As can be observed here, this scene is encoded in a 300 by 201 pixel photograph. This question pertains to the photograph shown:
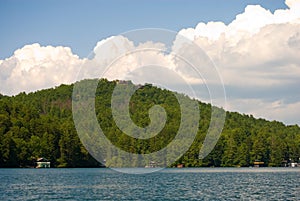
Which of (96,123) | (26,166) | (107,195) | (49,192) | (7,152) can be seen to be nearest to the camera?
(107,195)

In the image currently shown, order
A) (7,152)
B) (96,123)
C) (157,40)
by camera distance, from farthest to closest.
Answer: (96,123), (7,152), (157,40)

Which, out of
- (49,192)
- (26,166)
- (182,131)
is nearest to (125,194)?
(49,192)

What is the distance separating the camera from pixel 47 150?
166625 mm

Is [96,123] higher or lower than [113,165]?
higher

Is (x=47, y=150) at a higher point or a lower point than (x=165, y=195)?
higher

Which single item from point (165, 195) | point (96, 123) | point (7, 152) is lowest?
point (165, 195)

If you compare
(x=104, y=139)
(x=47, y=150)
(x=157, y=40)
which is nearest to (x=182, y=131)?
(x=104, y=139)

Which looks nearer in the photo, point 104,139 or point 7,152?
point 7,152

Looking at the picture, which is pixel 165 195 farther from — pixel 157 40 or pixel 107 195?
pixel 157 40

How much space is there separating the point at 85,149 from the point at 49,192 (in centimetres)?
11174

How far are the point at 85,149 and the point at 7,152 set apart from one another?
3394 cm

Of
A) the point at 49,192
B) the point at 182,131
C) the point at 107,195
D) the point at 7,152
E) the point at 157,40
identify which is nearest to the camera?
the point at 157,40

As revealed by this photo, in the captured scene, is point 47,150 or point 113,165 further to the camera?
point 113,165

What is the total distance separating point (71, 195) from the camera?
212 feet
